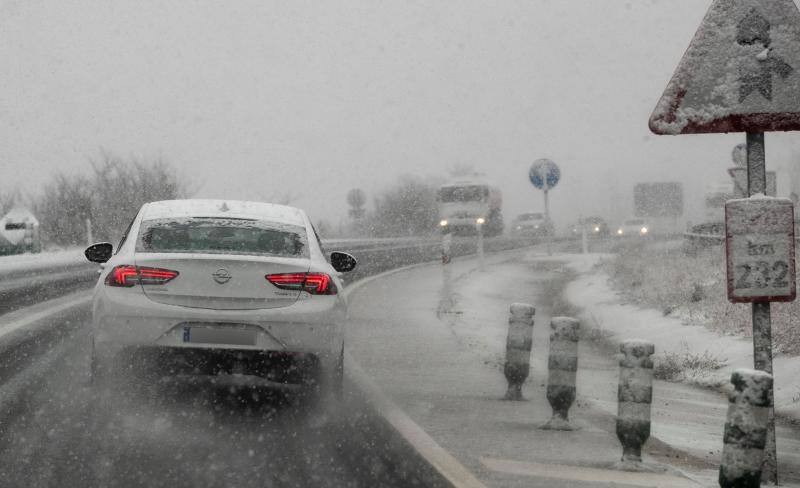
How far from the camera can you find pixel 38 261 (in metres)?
28.0

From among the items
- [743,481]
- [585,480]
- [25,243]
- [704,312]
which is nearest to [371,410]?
[585,480]

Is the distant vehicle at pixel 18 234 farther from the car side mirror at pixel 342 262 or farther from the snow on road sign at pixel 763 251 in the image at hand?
the snow on road sign at pixel 763 251

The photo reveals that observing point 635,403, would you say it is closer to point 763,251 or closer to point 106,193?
point 763,251

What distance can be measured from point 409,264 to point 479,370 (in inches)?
718

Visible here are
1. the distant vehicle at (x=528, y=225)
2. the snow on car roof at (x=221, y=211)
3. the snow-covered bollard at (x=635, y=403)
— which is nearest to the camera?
the snow-covered bollard at (x=635, y=403)

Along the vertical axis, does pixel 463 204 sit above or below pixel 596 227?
→ above

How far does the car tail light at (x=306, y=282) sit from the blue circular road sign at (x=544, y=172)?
60.9ft

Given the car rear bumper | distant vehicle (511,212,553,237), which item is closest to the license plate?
the car rear bumper

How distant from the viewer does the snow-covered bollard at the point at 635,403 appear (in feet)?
20.1

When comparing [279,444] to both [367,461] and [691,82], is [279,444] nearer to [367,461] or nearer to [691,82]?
[367,461]

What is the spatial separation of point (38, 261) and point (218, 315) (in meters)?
22.1

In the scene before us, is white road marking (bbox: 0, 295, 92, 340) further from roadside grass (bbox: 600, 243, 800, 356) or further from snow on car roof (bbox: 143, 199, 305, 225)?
roadside grass (bbox: 600, 243, 800, 356)

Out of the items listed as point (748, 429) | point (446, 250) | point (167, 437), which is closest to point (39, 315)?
point (446, 250)

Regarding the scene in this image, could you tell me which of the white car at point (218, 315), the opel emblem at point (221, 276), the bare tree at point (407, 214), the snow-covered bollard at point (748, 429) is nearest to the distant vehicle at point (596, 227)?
the bare tree at point (407, 214)
